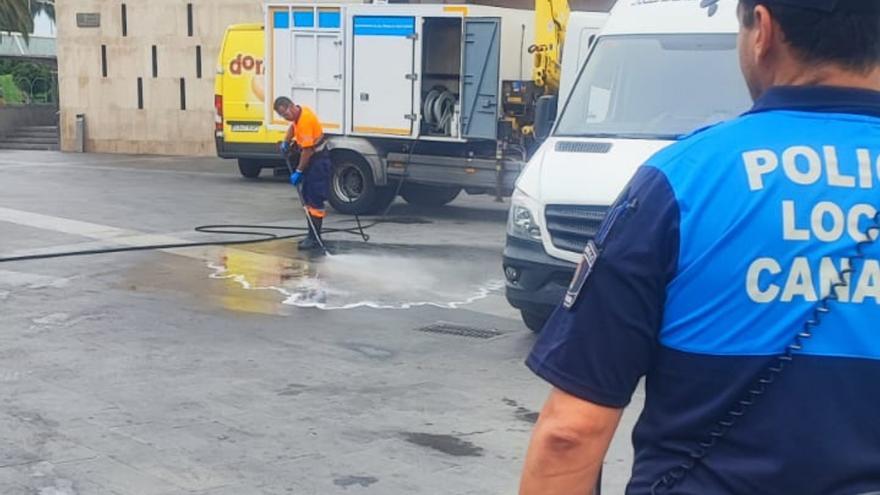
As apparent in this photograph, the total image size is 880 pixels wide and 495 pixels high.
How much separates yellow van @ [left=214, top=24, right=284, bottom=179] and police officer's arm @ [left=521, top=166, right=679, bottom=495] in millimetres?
18387

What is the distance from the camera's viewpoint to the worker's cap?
171cm

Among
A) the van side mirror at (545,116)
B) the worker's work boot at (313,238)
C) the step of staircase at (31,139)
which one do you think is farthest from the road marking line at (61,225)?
the step of staircase at (31,139)

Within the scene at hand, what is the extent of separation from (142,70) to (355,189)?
550 inches

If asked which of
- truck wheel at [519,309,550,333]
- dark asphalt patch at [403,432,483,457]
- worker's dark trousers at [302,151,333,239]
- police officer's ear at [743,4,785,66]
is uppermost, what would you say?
police officer's ear at [743,4,785,66]

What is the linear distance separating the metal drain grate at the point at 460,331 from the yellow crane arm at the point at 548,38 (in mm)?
6908

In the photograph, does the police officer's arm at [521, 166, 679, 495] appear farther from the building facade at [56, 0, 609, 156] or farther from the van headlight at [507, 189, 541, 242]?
the building facade at [56, 0, 609, 156]

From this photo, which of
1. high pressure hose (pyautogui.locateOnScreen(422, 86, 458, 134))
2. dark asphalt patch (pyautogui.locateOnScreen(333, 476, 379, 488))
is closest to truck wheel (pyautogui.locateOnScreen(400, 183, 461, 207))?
high pressure hose (pyautogui.locateOnScreen(422, 86, 458, 134))

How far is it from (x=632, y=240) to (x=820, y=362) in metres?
0.34

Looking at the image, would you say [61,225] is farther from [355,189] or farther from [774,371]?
[774,371]

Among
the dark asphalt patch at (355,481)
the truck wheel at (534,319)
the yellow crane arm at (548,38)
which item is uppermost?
the yellow crane arm at (548,38)

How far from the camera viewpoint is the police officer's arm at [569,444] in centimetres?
177

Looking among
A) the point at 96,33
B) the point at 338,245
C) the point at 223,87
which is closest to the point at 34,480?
the point at 338,245

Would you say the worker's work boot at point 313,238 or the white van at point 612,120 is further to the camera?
the worker's work boot at point 313,238

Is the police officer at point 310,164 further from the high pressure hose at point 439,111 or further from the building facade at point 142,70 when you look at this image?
the building facade at point 142,70
